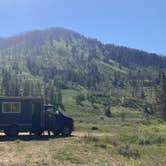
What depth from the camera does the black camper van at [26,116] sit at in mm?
30469

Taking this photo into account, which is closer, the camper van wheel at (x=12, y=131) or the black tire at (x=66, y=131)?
the camper van wheel at (x=12, y=131)

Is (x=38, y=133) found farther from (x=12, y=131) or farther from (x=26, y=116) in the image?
Result: (x=12, y=131)

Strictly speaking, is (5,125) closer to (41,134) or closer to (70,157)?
(41,134)

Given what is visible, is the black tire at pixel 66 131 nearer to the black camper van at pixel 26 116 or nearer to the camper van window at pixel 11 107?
the black camper van at pixel 26 116

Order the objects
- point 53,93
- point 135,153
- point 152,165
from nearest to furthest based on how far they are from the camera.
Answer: point 152,165 → point 135,153 → point 53,93

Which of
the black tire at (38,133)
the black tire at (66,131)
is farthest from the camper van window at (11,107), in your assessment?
the black tire at (66,131)

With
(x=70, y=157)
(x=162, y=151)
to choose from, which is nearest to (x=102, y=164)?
(x=70, y=157)

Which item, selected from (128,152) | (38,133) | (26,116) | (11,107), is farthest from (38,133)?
(128,152)

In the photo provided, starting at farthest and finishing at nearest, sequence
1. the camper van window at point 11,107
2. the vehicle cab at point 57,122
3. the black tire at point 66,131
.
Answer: the black tire at point 66,131 → the vehicle cab at point 57,122 → the camper van window at point 11,107

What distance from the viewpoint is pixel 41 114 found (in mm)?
31109

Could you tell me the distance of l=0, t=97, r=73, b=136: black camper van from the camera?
100.0 feet

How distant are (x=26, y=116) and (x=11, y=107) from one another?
4.07 feet

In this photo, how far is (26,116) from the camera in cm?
3081

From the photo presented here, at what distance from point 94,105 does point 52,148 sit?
393ft
